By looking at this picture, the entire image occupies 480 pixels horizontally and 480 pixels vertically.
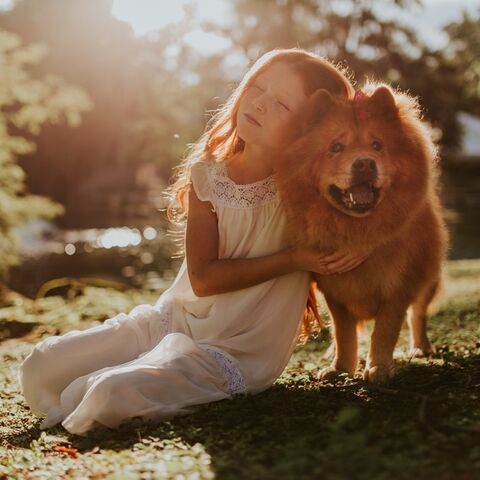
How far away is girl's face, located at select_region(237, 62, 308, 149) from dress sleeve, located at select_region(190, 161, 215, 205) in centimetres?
30

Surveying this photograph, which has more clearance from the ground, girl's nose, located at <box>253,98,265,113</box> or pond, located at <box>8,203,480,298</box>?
girl's nose, located at <box>253,98,265,113</box>

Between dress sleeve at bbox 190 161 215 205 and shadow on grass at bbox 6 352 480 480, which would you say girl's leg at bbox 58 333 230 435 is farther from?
dress sleeve at bbox 190 161 215 205

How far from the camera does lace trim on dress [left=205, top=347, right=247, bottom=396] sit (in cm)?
356

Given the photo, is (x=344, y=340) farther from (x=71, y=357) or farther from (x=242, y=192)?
(x=71, y=357)

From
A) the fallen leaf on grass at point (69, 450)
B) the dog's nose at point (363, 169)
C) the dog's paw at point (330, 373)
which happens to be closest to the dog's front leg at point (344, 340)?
the dog's paw at point (330, 373)

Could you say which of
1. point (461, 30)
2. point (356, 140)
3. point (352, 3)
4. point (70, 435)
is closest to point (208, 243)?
point (356, 140)

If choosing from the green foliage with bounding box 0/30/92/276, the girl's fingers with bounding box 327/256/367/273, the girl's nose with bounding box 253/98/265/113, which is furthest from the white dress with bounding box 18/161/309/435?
the green foliage with bounding box 0/30/92/276

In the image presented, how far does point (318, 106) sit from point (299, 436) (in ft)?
5.23

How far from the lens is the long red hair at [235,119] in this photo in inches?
148

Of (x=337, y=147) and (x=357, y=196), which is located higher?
(x=337, y=147)

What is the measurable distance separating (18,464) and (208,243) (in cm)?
141

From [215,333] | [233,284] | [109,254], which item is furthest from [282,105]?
[109,254]

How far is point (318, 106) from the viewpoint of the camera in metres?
3.50

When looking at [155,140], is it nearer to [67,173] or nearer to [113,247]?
[67,173]
